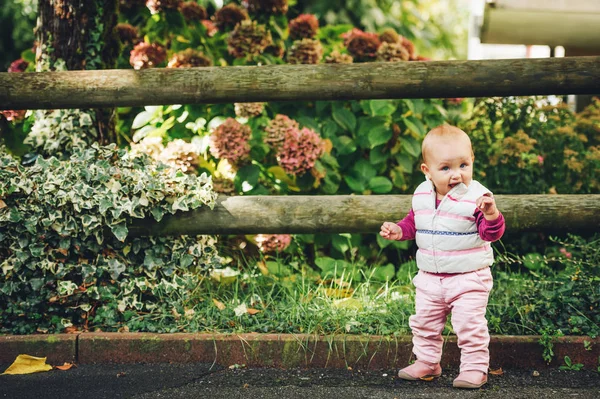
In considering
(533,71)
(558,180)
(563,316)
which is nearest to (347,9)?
Result: (558,180)

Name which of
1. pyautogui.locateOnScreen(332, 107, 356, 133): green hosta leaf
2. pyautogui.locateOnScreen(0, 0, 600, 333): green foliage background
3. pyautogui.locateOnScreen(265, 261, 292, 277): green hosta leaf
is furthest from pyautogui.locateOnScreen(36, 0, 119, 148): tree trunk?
pyautogui.locateOnScreen(332, 107, 356, 133): green hosta leaf

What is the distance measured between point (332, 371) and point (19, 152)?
2133mm

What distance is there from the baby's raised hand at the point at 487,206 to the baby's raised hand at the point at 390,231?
0.41m

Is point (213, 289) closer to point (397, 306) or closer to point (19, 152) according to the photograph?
point (397, 306)

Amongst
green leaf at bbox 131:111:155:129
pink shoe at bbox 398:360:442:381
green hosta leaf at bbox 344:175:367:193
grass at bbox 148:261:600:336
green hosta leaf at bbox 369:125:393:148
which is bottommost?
pink shoe at bbox 398:360:442:381

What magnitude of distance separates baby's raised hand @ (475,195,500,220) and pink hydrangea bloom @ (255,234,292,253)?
160cm

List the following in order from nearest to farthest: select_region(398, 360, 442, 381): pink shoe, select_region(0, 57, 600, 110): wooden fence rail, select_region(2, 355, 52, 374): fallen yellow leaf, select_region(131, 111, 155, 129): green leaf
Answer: select_region(398, 360, 442, 381): pink shoe, select_region(2, 355, 52, 374): fallen yellow leaf, select_region(0, 57, 600, 110): wooden fence rail, select_region(131, 111, 155, 129): green leaf

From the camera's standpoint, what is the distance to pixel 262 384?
2.58 meters

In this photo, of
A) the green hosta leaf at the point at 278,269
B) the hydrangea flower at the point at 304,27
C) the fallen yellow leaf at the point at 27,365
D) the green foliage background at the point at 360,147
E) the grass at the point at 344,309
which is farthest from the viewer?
the hydrangea flower at the point at 304,27

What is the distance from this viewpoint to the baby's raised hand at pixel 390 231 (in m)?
2.64

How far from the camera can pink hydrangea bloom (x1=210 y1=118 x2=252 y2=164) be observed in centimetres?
367

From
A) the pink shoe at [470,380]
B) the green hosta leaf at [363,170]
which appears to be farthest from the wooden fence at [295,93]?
the green hosta leaf at [363,170]

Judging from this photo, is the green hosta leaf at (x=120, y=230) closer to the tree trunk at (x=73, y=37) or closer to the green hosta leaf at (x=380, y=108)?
the tree trunk at (x=73, y=37)

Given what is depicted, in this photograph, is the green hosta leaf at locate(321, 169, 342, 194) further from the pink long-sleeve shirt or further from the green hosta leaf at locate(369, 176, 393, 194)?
the pink long-sleeve shirt
